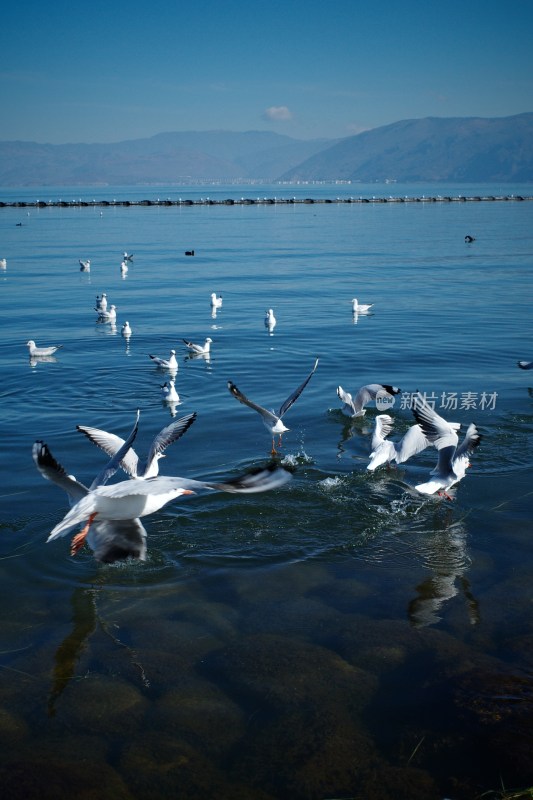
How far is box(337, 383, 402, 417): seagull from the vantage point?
15.3 meters

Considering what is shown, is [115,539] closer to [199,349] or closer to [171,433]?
[171,433]

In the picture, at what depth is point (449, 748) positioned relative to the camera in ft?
21.6

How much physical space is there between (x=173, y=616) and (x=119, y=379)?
11.5 metres

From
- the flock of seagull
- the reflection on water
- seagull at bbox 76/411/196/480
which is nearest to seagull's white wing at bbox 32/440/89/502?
the flock of seagull

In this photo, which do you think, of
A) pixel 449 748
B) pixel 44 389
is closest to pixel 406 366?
pixel 44 389

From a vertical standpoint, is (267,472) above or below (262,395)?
above

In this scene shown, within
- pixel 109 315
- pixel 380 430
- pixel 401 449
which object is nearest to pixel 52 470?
pixel 401 449

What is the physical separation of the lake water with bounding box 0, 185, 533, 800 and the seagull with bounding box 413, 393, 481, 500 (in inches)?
16.4

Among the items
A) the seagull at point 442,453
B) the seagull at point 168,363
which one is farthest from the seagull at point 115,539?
the seagull at point 168,363

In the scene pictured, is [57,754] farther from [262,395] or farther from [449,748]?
[262,395]

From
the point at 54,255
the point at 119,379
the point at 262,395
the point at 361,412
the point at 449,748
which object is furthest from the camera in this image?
the point at 54,255

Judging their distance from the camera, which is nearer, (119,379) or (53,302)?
(119,379)

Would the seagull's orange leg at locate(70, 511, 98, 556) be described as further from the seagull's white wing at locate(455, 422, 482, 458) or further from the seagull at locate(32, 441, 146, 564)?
the seagull's white wing at locate(455, 422, 482, 458)

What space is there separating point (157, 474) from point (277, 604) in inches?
124
